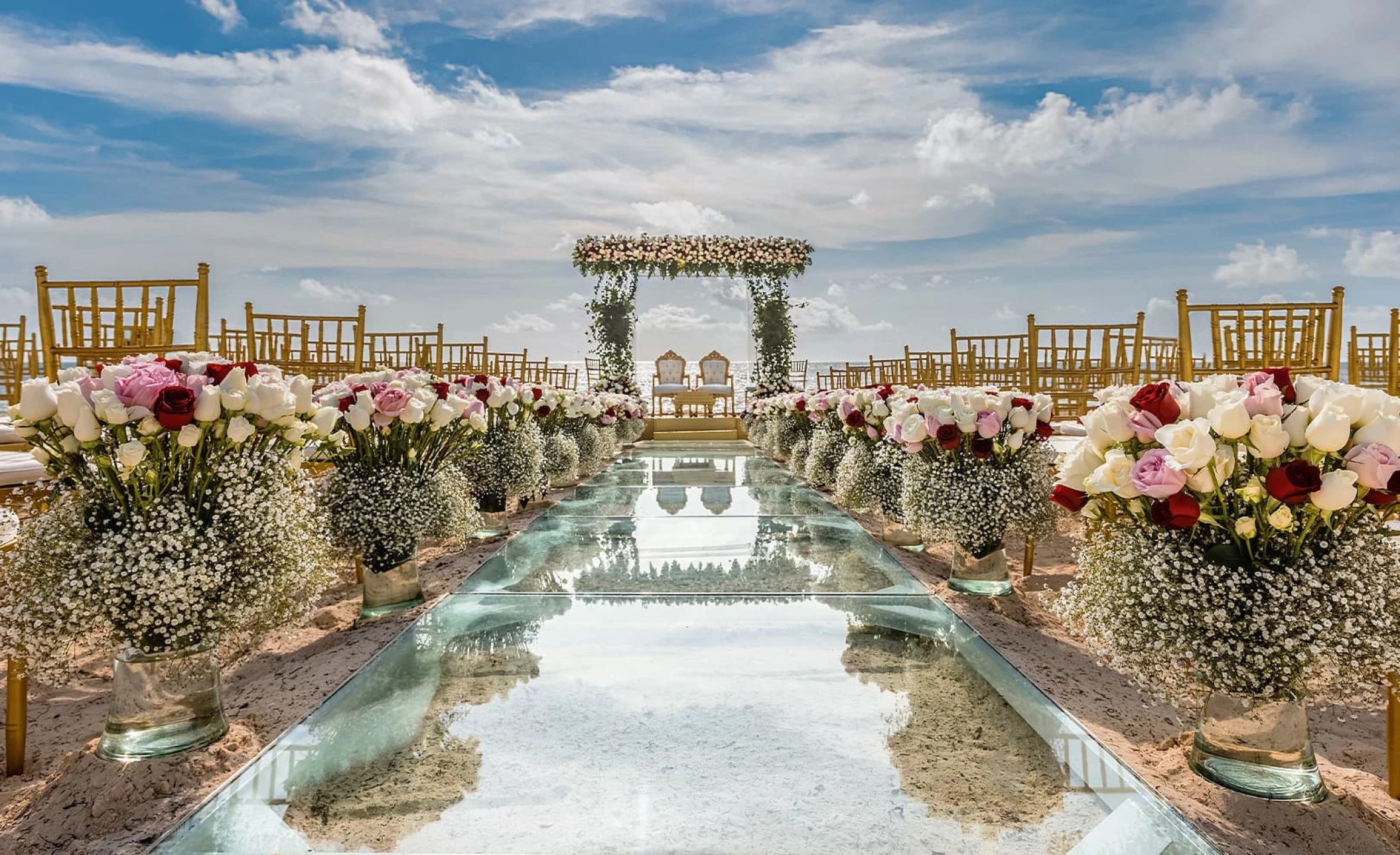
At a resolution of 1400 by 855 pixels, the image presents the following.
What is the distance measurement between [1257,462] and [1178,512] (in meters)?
0.21

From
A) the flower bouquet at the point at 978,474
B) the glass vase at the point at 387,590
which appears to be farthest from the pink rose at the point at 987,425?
the glass vase at the point at 387,590

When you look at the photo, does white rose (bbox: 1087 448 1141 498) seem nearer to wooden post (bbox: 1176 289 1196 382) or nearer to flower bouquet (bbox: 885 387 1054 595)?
flower bouquet (bbox: 885 387 1054 595)

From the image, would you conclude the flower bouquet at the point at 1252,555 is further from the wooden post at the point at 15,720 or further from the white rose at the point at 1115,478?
the wooden post at the point at 15,720

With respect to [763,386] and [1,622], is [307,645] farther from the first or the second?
[763,386]

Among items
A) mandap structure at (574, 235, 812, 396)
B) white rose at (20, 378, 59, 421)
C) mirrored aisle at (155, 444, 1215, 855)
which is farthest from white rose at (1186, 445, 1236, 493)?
mandap structure at (574, 235, 812, 396)

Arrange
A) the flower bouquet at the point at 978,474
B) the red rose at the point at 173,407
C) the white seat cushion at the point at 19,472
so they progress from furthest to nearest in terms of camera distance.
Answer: the flower bouquet at the point at 978,474, the white seat cushion at the point at 19,472, the red rose at the point at 173,407

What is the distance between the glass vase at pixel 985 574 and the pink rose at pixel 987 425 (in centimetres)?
49

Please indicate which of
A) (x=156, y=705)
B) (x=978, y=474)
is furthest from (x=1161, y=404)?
(x=156, y=705)

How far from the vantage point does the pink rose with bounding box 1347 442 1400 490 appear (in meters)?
1.24

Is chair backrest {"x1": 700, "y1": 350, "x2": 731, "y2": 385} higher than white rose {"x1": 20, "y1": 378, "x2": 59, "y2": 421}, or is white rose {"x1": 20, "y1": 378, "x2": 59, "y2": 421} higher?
chair backrest {"x1": 700, "y1": 350, "x2": 731, "y2": 385}

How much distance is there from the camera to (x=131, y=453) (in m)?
1.49

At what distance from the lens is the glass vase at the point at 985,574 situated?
2.87 meters

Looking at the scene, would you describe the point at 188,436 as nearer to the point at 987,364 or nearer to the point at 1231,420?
the point at 1231,420

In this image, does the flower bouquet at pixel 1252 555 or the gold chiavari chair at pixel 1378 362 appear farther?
the gold chiavari chair at pixel 1378 362
